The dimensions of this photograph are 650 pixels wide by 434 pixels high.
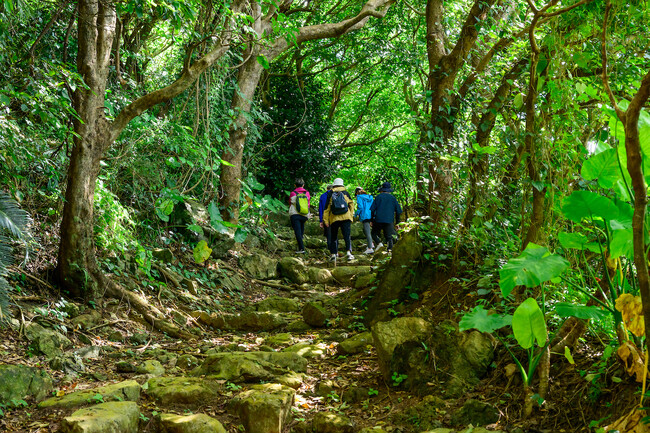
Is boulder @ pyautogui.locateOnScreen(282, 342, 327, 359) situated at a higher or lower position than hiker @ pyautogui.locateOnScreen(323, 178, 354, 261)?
lower

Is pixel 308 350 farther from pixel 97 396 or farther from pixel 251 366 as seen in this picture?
pixel 97 396

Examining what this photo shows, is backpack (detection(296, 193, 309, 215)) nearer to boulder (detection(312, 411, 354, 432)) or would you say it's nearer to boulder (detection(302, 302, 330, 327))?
boulder (detection(302, 302, 330, 327))

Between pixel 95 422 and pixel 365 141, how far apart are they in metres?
16.2

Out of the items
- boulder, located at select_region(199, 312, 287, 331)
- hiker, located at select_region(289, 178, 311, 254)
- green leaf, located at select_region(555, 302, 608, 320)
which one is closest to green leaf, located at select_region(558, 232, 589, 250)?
green leaf, located at select_region(555, 302, 608, 320)

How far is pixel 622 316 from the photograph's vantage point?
2.95 metres

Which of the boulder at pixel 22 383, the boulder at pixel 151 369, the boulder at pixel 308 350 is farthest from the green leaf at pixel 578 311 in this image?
the boulder at pixel 22 383

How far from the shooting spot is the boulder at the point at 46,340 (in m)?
4.67

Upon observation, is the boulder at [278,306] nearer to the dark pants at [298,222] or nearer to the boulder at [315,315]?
the boulder at [315,315]

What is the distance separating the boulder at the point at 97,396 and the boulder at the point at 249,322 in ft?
9.11

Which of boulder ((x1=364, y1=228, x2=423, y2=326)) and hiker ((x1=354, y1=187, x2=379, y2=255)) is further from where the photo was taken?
hiker ((x1=354, y1=187, x2=379, y2=255))

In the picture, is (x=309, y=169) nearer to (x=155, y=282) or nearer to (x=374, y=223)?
(x=374, y=223)

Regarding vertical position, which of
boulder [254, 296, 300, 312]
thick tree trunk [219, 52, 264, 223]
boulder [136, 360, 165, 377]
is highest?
thick tree trunk [219, 52, 264, 223]

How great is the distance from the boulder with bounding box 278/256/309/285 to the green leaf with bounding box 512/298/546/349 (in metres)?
6.67

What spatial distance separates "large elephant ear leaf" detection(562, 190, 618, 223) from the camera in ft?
9.49
